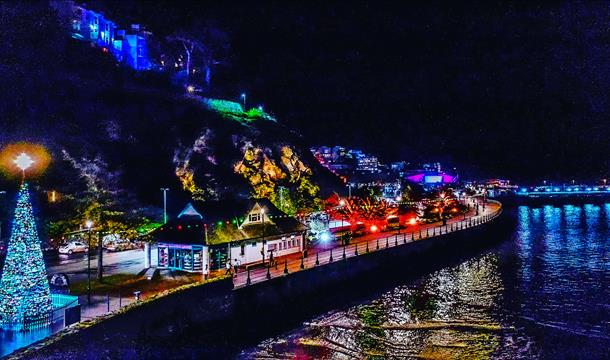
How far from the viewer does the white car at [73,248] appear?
1929 inches

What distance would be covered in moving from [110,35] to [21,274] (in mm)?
91280

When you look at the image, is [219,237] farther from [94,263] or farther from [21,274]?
[21,274]

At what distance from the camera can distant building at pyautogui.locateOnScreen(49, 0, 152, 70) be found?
98562 mm

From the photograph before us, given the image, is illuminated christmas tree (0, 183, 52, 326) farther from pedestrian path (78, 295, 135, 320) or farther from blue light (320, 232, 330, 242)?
blue light (320, 232, 330, 242)

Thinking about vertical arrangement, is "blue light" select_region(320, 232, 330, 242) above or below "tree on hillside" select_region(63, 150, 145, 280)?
below

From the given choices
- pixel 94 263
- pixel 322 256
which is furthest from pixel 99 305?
pixel 322 256

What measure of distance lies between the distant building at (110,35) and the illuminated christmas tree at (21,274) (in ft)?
272

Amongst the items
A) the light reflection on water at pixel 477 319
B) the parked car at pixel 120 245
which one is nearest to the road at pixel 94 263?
the parked car at pixel 120 245

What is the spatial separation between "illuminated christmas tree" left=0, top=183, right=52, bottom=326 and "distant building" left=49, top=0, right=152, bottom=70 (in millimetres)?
82889

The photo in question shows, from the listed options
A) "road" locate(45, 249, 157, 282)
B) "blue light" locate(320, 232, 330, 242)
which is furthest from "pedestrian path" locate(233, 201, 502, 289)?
"road" locate(45, 249, 157, 282)

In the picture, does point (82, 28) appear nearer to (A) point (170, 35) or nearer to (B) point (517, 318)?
(A) point (170, 35)

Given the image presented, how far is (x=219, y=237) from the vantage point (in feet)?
128

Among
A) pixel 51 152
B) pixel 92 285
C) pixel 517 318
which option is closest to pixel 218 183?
pixel 51 152

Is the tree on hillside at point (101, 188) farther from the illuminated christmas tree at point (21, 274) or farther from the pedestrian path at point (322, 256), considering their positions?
the illuminated christmas tree at point (21, 274)
